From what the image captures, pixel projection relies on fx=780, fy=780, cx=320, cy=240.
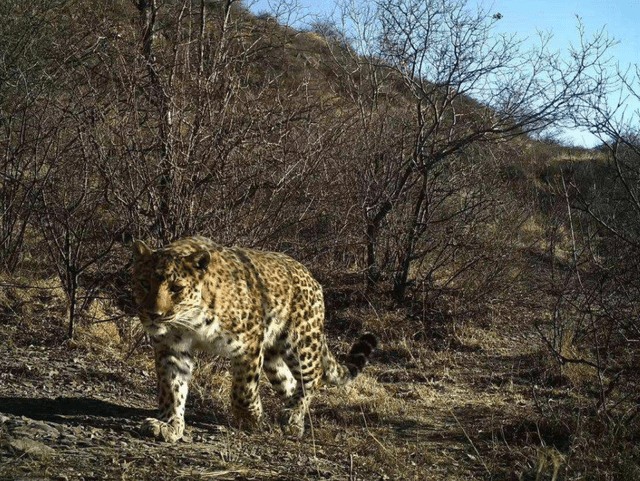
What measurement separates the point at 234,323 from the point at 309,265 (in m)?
4.31

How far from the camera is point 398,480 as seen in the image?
5156 millimetres

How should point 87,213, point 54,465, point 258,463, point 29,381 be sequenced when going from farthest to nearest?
point 87,213 → point 29,381 → point 258,463 → point 54,465

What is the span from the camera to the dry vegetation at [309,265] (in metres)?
5.83

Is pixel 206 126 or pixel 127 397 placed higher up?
pixel 206 126

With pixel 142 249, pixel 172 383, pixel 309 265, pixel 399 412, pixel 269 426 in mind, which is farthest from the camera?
pixel 309 265

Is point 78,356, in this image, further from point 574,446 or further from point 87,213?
point 574,446

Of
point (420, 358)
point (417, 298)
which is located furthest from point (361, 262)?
point (420, 358)

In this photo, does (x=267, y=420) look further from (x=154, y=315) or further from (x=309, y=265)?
(x=309, y=265)

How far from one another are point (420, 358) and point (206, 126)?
400cm

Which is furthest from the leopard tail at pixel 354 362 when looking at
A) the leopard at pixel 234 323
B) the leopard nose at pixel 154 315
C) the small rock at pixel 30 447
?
the small rock at pixel 30 447

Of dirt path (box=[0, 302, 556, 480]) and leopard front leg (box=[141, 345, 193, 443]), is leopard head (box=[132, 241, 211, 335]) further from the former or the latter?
dirt path (box=[0, 302, 556, 480])

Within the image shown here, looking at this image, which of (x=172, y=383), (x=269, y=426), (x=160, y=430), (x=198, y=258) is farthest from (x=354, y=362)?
(x=160, y=430)

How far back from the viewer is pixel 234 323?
6027 millimetres

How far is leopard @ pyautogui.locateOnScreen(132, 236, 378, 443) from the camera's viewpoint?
566cm
